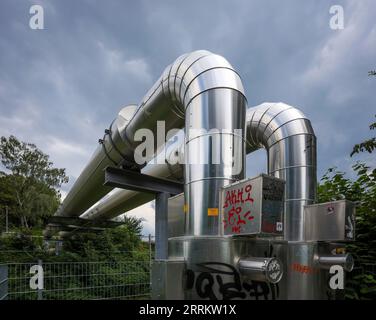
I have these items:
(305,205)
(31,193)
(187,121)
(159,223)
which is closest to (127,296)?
(159,223)

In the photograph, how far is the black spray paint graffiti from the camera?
336 cm

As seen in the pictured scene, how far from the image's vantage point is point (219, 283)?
11.0ft

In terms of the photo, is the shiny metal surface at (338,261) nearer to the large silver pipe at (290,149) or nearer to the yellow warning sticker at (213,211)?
the large silver pipe at (290,149)

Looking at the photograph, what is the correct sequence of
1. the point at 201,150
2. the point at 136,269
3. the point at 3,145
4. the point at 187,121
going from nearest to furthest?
1. the point at 201,150
2. the point at 187,121
3. the point at 136,269
4. the point at 3,145

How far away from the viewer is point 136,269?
1000cm

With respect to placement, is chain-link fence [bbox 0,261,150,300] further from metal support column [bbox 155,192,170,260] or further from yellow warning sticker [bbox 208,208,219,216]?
yellow warning sticker [bbox 208,208,219,216]

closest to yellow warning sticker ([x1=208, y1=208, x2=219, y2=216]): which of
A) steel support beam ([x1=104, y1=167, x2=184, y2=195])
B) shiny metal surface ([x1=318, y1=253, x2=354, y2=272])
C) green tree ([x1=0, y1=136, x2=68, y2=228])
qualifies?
shiny metal surface ([x1=318, y1=253, x2=354, y2=272])

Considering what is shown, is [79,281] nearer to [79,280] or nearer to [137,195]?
[79,280]

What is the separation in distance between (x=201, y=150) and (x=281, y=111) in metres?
2.42

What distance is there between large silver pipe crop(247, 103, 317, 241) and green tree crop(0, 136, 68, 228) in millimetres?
21321

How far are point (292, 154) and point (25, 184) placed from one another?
76.9ft

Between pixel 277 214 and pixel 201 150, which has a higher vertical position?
pixel 201 150

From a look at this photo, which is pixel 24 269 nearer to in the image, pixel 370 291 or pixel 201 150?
pixel 201 150

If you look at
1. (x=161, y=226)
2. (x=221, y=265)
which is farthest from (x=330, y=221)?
(x=161, y=226)
